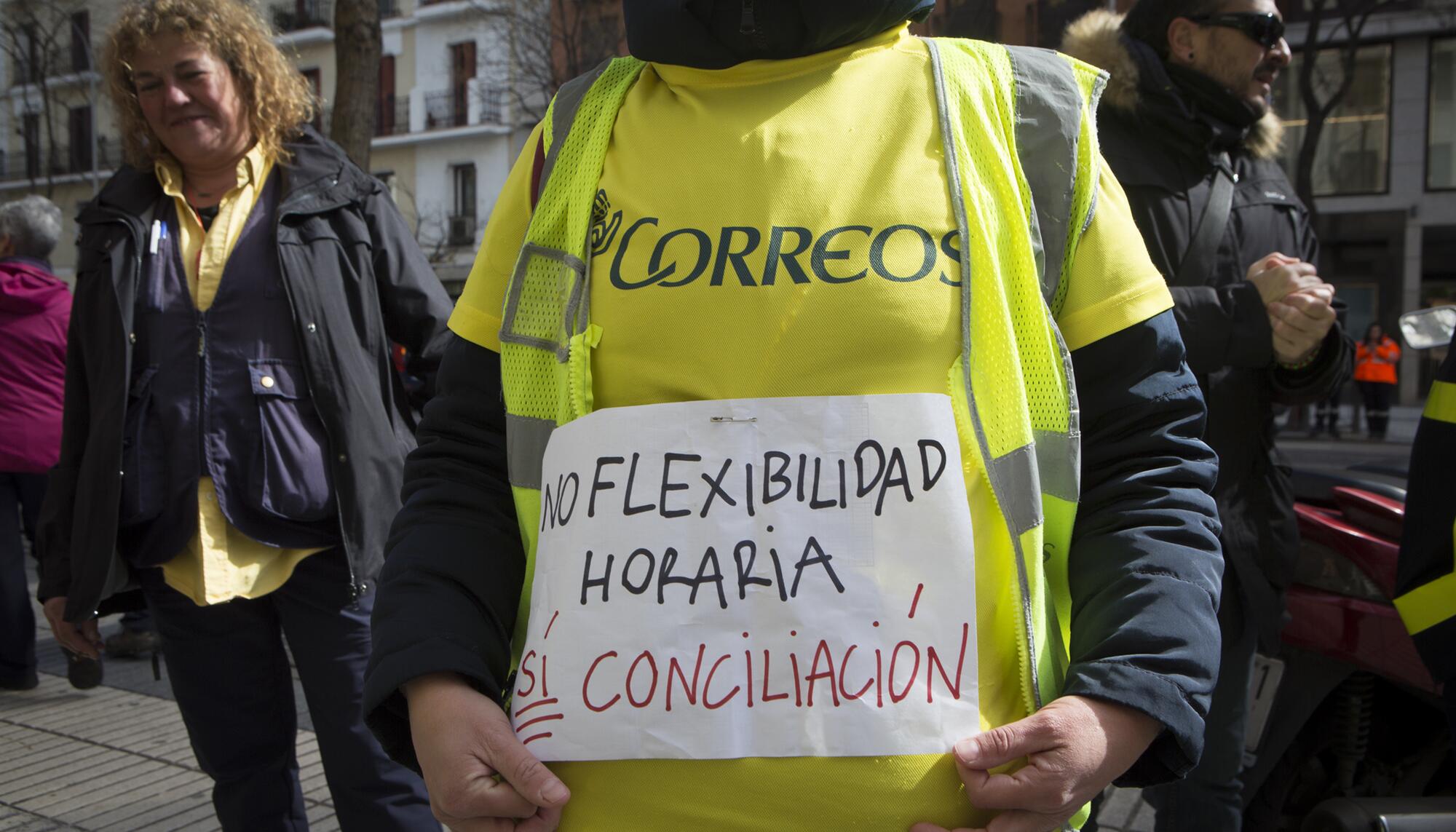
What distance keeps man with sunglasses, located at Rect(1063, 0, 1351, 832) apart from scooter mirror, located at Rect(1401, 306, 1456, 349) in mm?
151

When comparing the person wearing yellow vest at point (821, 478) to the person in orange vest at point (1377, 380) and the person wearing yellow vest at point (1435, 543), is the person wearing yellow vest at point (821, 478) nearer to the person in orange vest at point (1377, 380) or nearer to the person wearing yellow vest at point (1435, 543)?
the person wearing yellow vest at point (1435, 543)

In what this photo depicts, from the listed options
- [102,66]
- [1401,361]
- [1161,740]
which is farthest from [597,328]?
[1401,361]

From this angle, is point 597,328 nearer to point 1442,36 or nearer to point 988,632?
point 988,632

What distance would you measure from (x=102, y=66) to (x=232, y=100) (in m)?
0.38

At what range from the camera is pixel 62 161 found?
37562 mm

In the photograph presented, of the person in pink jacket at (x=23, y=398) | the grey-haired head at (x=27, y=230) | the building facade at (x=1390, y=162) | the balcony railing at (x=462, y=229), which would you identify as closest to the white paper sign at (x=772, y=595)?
the person in pink jacket at (x=23, y=398)

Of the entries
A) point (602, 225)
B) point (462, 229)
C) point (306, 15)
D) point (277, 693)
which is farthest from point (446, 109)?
point (602, 225)

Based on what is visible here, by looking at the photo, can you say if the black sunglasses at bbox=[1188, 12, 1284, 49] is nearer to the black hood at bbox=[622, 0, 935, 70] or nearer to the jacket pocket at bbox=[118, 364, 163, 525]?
the black hood at bbox=[622, 0, 935, 70]

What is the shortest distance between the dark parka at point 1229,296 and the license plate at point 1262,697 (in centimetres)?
39

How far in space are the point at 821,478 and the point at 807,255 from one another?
21cm

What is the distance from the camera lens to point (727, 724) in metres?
1.04

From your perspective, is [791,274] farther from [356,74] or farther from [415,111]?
[415,111]

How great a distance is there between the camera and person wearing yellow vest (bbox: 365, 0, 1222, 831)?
3.42 feet

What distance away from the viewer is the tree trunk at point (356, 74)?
660 cm
